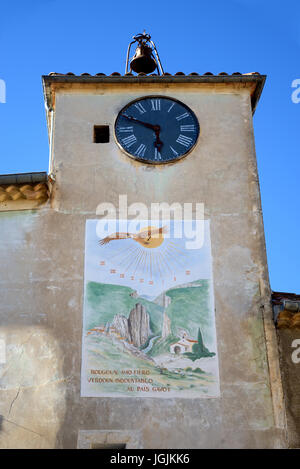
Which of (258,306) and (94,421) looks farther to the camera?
(258,306)

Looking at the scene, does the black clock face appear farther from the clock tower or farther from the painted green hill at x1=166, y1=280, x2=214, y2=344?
the painted green hill at x1=166, y1=280, x2=214, y2=344

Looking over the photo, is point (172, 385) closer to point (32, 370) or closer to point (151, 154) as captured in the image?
point (32, 370)

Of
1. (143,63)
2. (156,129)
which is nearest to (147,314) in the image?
(156,129)

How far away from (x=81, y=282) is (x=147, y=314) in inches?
44.4

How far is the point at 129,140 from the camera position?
12055 millimetres

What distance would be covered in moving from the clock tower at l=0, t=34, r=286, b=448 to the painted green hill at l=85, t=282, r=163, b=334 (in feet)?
0.05

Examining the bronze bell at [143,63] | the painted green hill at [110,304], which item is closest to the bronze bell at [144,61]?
the bronze bell at [143,63]

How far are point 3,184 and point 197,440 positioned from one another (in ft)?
16.4

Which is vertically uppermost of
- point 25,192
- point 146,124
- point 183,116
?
point 183,116

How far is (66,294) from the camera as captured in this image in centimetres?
1068

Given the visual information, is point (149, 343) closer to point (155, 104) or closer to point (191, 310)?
point (191, 310)
